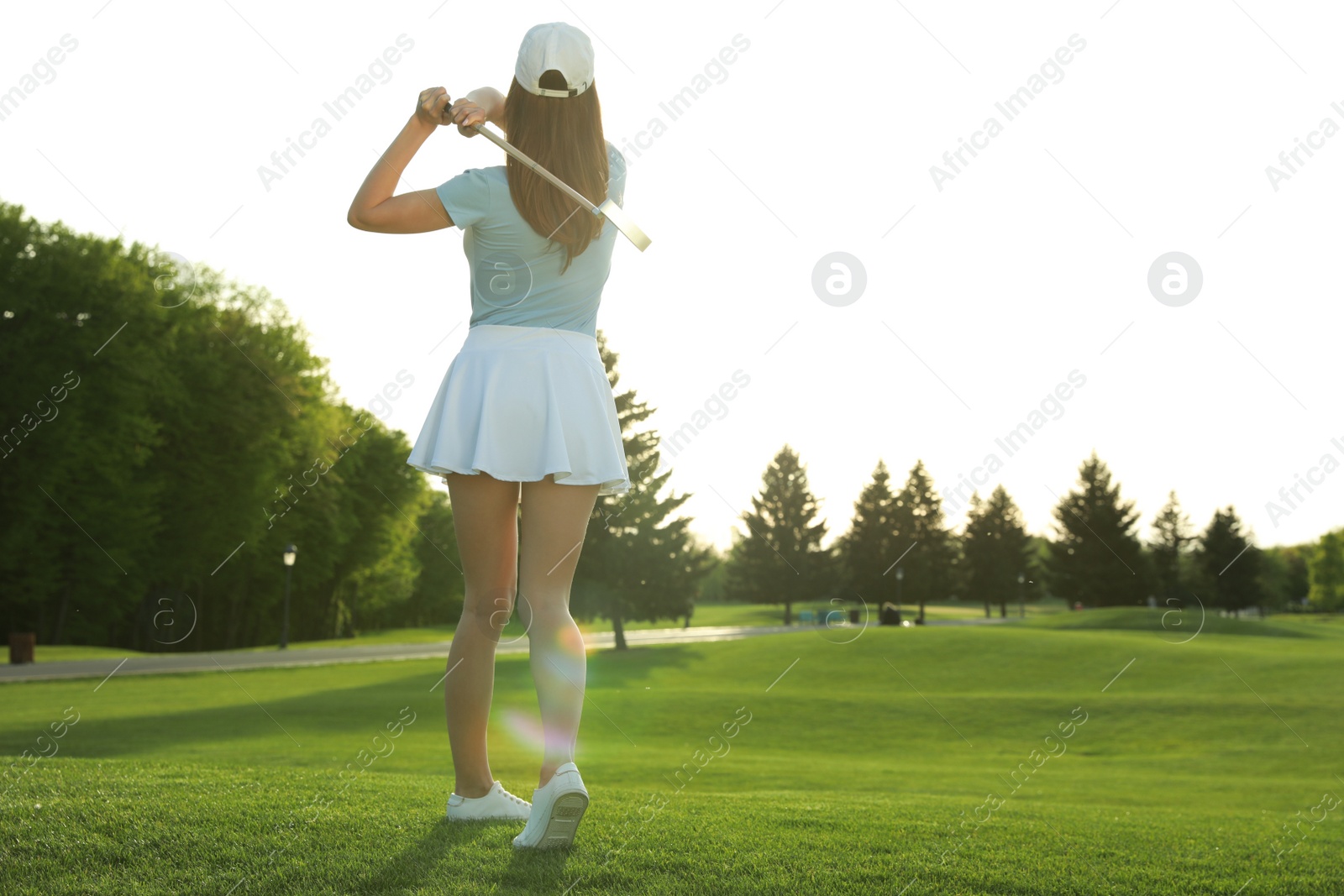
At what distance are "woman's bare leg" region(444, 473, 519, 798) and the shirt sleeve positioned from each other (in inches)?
31.7

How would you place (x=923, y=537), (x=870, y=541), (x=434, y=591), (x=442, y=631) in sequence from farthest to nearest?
(x=434, y=591)
(x=870, y=541)
(x=442, y=631)
(x=923, y=537)

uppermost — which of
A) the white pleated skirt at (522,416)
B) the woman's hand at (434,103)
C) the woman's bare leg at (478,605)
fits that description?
the woman's hand at (434,103)

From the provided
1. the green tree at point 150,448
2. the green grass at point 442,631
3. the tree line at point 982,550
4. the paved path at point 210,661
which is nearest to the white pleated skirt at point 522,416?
the paved path at point 210,661

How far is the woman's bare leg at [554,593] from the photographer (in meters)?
2.86

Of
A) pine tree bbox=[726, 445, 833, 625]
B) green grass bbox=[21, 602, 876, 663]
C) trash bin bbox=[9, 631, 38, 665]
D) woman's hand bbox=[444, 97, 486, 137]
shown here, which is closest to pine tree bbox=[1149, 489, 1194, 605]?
green grass bbox=[21, 602, 876, 663]

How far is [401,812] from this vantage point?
10.3 ft

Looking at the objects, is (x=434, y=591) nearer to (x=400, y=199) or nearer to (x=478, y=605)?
(x=478, y=605)

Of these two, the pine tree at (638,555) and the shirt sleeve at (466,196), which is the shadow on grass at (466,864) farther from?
the pine tree at (638,555)

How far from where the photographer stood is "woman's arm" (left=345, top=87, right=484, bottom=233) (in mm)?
2906

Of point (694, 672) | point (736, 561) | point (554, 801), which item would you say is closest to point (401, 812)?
point (554, 801)

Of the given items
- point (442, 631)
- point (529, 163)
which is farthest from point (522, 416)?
point (442, 631)

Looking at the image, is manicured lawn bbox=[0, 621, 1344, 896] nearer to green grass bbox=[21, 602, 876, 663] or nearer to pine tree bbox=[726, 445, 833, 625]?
green grass bbox=[21, 602, 876, 663]

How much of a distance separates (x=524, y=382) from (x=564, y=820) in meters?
1.28

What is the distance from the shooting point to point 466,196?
2.94m
